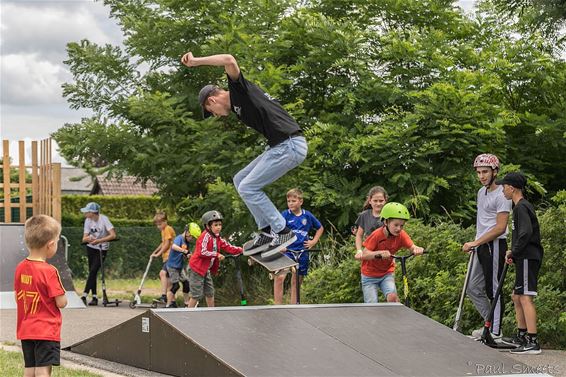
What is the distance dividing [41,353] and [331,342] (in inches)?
94.1

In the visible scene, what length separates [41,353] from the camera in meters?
5.78

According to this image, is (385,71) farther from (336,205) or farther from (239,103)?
(239,103)

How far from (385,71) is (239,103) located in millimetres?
8501

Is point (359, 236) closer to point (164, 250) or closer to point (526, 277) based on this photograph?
point (526, 277)

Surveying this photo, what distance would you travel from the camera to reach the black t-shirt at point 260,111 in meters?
7.22

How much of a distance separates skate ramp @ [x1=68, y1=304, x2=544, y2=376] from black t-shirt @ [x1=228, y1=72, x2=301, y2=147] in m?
1.65

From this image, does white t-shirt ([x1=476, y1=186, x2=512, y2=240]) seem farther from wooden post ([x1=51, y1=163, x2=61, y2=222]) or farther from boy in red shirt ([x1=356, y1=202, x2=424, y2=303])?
wooden post ([x1=51, y1=163, x2=61, y2=222])

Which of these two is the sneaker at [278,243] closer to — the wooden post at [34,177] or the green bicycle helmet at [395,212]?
the green bicycle helmet at [395,212]

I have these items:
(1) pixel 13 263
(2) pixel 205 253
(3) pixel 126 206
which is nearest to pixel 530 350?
(2) pixel 205 253

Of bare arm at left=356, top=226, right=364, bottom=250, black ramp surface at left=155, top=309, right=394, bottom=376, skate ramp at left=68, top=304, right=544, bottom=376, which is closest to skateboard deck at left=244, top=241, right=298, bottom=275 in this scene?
skate ramp at left=68, top=304, right=544, bottom=376

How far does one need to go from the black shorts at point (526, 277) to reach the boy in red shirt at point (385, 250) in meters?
1.06

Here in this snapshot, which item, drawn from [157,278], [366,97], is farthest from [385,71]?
[157,278]

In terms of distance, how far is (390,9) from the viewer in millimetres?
16016

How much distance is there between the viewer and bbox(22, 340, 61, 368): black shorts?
577cm
